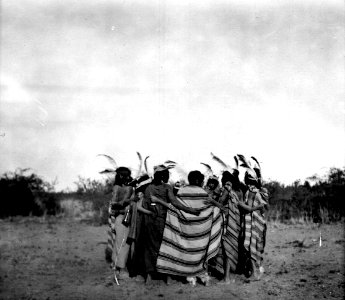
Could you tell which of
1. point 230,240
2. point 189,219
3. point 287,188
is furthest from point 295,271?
point 287,188

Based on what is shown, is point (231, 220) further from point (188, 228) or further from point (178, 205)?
point (178, 205)

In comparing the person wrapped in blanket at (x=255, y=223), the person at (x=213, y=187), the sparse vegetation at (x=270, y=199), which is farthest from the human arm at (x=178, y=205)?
the sparse vegetation at (x=270, y=199)

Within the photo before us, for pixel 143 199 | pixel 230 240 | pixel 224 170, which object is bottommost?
pixel 230 240

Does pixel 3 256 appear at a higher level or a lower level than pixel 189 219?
lower

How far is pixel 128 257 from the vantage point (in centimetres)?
753

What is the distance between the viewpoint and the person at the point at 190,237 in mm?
6914

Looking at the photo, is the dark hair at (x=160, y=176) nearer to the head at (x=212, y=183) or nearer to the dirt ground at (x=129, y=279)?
the head at (x=212, y=183)

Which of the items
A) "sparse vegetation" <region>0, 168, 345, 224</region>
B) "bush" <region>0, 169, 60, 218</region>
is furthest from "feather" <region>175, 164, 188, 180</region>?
"bush" <region>0, 169, 60, 218</region>

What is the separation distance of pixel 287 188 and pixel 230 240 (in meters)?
11.0

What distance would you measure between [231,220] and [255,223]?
42 cm

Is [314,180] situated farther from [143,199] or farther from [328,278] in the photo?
[143,199]

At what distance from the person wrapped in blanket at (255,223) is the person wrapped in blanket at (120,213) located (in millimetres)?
2116

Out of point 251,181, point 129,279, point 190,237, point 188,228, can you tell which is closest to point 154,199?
point 188,228

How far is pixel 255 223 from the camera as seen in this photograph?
717cm
